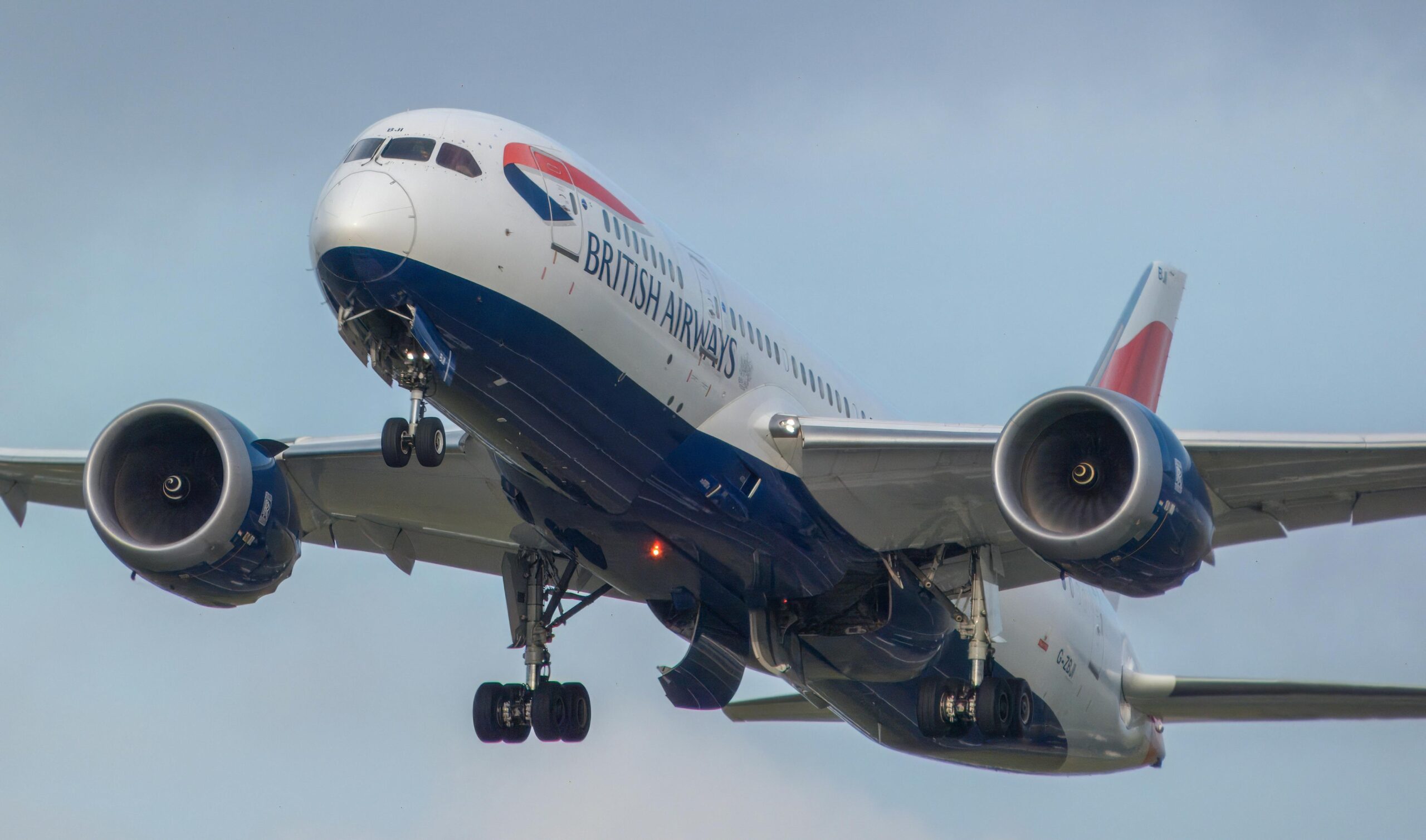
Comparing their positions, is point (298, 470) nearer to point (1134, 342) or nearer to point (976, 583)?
point (976, 583)

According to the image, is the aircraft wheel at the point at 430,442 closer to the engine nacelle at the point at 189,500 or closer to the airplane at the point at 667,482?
the airplane at the point at 667,482

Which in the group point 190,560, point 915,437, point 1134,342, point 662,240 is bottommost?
point 190,560

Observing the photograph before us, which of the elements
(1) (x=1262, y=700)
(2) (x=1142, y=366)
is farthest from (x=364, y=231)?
(2) (x=1142, y=366)

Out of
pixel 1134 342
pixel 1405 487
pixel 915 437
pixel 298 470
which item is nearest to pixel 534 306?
pixel 915 437

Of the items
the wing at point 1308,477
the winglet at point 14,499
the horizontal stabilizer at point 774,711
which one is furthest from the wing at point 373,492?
the wing at point 1308,477

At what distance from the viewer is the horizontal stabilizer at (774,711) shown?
28.1 metres

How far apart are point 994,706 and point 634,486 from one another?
18.9 ft

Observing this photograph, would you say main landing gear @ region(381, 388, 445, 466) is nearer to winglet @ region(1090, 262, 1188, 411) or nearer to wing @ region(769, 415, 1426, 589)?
wing @ region(769, 415, 1426, 589)

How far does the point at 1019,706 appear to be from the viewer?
20922 millimetres

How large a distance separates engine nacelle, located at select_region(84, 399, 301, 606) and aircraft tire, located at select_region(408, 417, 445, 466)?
5.13 m

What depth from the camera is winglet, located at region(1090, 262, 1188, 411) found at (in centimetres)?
3200

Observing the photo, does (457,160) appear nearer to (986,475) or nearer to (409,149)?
(409,149)

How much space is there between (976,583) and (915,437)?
3.04 m

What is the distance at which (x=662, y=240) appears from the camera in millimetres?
18734
